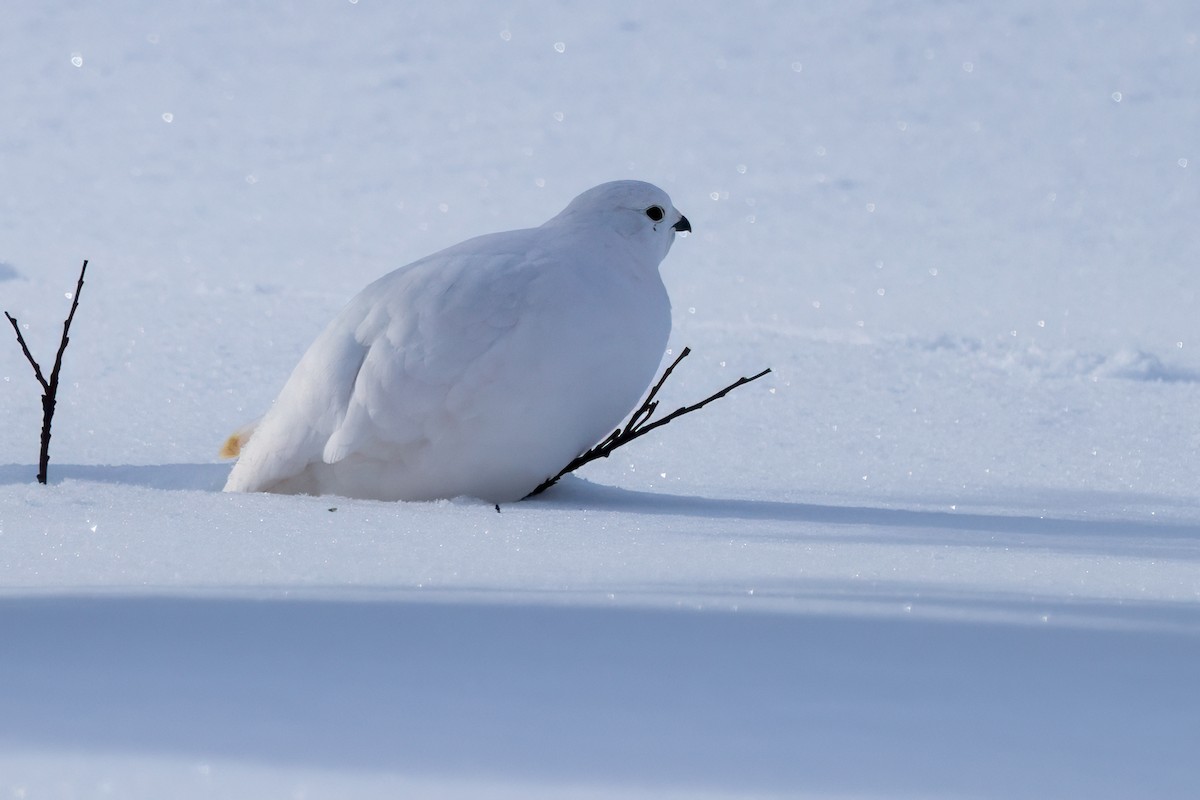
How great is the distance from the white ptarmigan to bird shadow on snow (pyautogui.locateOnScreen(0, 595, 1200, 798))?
3.63 ft

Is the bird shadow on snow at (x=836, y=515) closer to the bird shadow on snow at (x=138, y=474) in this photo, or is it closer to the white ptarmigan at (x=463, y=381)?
the white ptarmigan at (x=463, y=381)

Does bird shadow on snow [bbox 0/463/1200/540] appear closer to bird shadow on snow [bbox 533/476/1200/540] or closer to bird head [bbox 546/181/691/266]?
bird shadow on snow [bbox 533/476/1200/540]

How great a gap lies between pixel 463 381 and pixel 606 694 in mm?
1396

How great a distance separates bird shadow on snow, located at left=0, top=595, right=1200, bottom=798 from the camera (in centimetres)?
113

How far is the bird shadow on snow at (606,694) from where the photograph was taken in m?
1.13

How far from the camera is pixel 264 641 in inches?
56.3

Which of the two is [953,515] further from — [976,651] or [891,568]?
[976,651]

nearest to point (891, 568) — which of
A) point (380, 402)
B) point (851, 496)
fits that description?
point (380, 402)

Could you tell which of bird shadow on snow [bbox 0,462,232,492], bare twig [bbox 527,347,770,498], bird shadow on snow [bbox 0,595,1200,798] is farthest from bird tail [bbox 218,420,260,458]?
bird shadow on snow [bbox 0,595,1200,798]

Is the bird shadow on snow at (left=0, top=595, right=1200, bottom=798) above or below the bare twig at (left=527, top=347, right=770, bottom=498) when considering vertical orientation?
above

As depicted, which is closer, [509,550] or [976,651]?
[976,651]

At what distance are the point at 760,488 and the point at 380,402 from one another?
1.04 metres

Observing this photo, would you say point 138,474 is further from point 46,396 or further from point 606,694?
point 606,694

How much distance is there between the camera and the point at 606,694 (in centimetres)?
129
